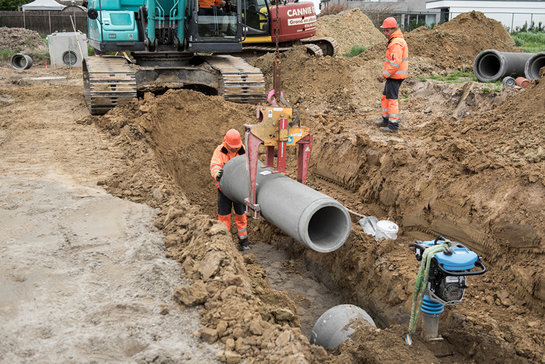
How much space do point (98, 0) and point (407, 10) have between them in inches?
1532

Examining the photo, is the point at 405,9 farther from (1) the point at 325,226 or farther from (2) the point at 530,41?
(1) the point at 325,226

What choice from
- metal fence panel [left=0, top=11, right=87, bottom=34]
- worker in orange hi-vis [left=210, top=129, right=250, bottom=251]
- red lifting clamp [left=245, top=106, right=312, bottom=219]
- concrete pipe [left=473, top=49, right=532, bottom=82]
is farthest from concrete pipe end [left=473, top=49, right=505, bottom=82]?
metal fence panel [left=0, top=11, right=87, bottom=34]

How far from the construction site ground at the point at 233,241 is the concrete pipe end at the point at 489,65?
1.44 metres

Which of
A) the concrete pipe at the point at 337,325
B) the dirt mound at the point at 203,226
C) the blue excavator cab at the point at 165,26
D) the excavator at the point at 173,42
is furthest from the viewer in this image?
the blue excavator cab at the point at 165,26

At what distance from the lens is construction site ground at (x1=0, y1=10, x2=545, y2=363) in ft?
13.9

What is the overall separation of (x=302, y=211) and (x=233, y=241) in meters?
2.66

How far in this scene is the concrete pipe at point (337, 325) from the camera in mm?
5758

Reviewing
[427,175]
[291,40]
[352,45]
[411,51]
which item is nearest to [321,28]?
[352,45]

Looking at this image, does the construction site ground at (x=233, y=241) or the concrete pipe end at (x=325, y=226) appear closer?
the construction site ground at (x=233, y=241)

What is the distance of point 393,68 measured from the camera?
10.5 metres

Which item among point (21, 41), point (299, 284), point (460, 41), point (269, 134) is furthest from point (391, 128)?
point (21, 41)

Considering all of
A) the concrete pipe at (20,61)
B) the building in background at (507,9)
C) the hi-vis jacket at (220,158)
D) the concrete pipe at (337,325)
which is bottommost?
the concrete pipe at (337,325)

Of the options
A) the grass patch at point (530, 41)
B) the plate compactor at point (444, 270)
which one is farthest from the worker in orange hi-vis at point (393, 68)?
the grass patch at point (530, 41)

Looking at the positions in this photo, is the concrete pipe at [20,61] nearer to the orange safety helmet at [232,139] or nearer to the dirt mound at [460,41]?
the dirt mound at [460,41]
